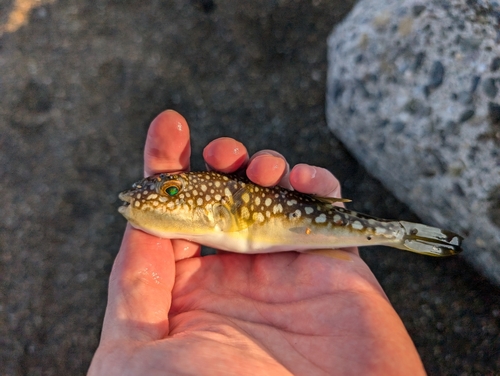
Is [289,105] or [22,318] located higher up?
[289,105]

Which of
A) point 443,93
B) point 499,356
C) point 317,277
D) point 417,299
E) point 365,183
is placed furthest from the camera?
point 365,183

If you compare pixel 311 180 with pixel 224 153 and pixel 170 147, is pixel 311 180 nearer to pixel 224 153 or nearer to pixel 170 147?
pixel 224 153

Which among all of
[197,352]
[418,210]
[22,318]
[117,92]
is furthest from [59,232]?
[418,210]

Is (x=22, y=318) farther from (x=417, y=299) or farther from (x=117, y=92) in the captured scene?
(x=417, y=299)

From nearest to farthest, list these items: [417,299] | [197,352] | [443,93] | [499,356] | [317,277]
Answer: [197,352], [317,277], [443,93], [499,356], [417,299]

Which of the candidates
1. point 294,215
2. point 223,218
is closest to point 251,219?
point 223,218

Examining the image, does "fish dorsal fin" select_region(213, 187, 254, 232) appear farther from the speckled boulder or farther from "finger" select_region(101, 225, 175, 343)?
the speckled boulder
